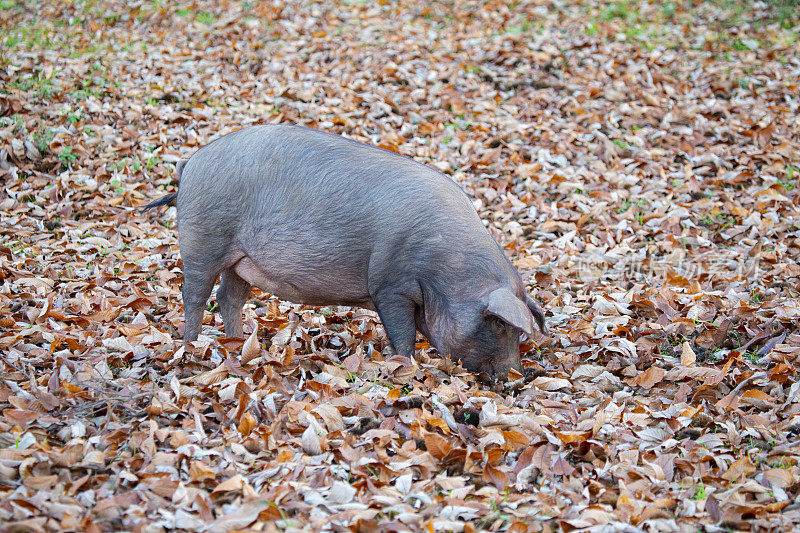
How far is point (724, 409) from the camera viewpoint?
399 centimetres

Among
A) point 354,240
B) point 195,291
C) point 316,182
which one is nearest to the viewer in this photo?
point 354,240

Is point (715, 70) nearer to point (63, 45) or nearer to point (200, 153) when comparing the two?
point (200, 153)

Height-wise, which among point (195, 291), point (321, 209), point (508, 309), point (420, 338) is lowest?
point (420, 338)

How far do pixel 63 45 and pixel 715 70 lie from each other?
8428mm

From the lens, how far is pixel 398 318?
434 centimetres

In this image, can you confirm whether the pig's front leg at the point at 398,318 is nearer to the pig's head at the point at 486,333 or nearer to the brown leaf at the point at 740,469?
the pig's head at the point at 486,333

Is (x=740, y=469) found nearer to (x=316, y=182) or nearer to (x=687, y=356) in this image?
(x=687, y=356)

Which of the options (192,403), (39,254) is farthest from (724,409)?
(39,254)

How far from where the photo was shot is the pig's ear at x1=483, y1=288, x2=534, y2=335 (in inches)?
155

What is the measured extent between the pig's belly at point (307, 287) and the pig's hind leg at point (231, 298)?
0.77 feet

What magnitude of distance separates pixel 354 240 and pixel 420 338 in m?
1.05

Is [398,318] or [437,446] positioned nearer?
[437,446]

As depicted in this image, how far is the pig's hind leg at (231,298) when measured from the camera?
5074 millimetres

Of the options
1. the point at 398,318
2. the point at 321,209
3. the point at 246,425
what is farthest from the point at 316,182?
the point at 246,425
